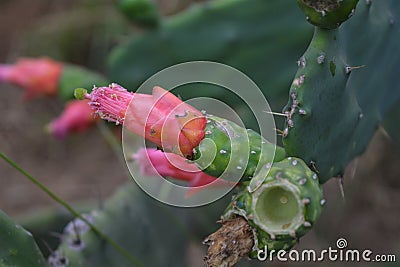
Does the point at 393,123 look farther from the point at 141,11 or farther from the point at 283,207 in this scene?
the point at 283,207

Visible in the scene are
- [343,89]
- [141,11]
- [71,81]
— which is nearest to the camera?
[343,89]

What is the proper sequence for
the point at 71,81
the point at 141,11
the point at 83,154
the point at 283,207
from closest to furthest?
the point at 283,207 < the point at 141,11 < the point at 71,81 < the point at 83,154

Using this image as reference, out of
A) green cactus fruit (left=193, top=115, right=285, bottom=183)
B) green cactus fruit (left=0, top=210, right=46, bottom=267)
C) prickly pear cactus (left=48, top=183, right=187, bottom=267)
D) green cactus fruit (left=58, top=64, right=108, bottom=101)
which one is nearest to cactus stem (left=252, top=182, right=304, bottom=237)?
green cactus fruit (left=193, top=115, right=285, bottom=183)

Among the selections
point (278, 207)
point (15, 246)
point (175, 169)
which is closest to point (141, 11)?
point (175, 169)

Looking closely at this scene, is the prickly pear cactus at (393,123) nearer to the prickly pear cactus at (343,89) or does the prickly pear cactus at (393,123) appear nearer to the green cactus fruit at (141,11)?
the prickly pear cactus at (343,89)

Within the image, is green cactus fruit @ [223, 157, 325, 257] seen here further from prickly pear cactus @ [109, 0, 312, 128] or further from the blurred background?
the blurred background

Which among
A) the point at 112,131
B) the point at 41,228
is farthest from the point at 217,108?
the point at 41,228
